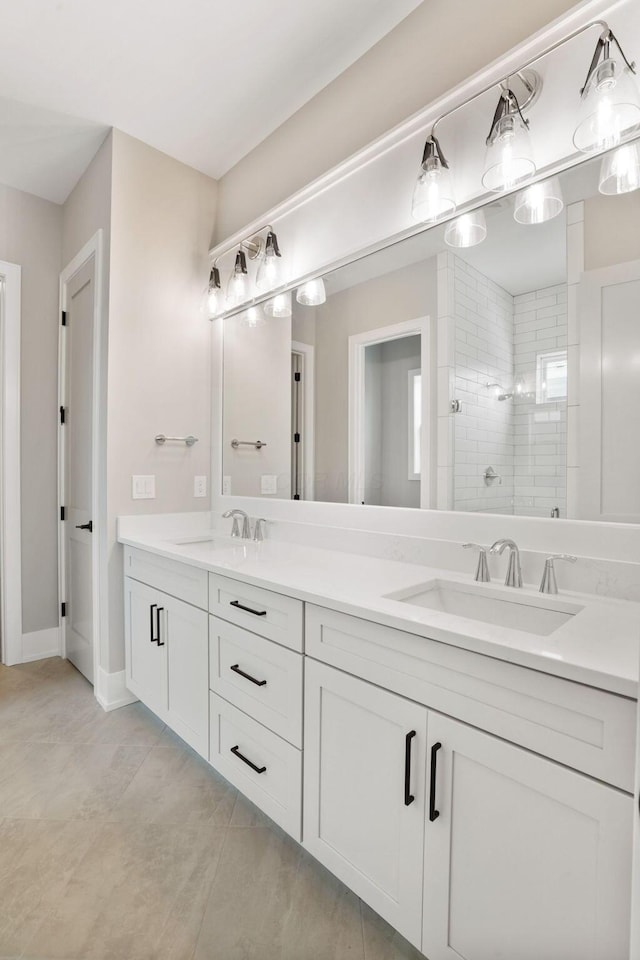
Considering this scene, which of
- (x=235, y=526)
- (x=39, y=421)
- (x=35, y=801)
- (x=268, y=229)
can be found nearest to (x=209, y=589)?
(x=235, y=526)

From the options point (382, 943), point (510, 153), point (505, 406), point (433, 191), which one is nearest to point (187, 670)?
point (382, 943)

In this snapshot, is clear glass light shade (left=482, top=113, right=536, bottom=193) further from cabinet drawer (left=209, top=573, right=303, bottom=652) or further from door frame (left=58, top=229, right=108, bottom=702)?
door frame (left=58, top=229, right=108, bottom=702)

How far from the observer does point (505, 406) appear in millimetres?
1444

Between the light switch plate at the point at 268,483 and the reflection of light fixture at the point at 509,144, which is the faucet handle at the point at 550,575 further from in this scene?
the light switch plate at the point at 268,483

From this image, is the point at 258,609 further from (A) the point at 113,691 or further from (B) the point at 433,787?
(A) the point at 113,691

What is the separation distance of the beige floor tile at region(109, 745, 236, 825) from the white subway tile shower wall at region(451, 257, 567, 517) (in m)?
1.34

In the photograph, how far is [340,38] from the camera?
175 cm

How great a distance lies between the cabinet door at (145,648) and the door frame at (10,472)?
996mm

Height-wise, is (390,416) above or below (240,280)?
below

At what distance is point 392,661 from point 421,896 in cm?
48

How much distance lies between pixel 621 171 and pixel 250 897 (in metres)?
2.11

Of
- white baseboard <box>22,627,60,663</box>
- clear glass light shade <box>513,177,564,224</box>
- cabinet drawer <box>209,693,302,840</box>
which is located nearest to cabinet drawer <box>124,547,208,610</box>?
cabinet drawer <box>209,693,302,840</box>

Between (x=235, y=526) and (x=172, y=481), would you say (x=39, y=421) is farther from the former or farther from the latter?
(x=235, y=526)

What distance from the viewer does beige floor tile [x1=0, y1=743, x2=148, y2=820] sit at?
1639 mm
